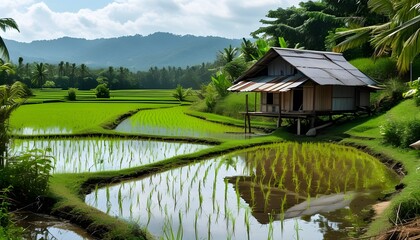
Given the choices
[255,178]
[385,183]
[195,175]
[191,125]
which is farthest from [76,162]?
[191,125]

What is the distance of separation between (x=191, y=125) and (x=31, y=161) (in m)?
13.1

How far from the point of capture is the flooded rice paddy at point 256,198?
6723mm

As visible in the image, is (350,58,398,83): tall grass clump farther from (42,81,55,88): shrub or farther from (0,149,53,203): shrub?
(42,81,55,88): shrub

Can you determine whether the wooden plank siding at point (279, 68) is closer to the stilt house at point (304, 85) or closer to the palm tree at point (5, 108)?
the stilt house at point (304, 85)

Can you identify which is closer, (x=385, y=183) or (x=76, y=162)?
(x=385, y=183)

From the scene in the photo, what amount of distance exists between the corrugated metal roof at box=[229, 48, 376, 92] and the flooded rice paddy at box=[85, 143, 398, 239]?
5.81m

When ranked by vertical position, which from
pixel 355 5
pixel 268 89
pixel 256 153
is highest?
pixel 355 5

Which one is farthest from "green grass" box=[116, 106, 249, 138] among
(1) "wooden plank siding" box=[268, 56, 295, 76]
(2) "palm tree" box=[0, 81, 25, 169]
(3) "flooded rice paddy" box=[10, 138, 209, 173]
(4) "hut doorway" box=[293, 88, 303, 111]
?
(2) "palm tree" box=[0, 81, 25, 169]

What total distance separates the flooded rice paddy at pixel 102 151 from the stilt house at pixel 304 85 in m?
5.04

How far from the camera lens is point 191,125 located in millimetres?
20734

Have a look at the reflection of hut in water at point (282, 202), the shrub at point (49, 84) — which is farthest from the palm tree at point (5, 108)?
the shrub at point (49, 84)

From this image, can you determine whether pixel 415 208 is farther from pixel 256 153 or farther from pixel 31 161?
pixel 256 153

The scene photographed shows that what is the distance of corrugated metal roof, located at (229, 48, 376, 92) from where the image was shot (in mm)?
17703

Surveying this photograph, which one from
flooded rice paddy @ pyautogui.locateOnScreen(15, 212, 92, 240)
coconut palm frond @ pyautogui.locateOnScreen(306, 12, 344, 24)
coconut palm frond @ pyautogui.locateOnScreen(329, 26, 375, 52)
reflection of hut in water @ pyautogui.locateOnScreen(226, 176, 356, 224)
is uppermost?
coconut palm frond @ pyautogui.locateOnScreen(306, 12, 344, 24)
